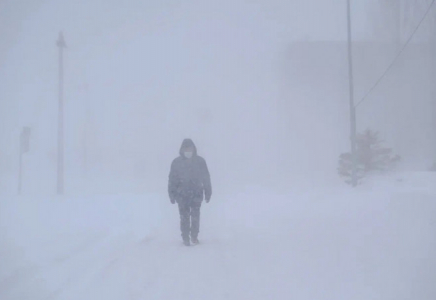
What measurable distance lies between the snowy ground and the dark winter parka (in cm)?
89

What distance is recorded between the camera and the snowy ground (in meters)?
5.23

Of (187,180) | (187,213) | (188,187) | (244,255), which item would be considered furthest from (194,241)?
(244,255)

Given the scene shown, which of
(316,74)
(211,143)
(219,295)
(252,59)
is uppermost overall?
(252,59)

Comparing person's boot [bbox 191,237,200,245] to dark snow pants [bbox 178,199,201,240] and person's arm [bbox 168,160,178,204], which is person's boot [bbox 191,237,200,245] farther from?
person's arm [bbox 168,160,178,204]

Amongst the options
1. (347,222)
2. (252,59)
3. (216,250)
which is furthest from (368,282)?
(252,59)

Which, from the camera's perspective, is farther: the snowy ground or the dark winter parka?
the dark winter parka

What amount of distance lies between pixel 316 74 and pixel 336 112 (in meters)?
4.13

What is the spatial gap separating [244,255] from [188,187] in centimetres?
162

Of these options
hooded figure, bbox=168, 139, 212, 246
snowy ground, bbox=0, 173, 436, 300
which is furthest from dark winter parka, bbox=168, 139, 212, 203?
snowy ground, bbox=0, 173, 436, 300

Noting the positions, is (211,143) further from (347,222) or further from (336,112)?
(347,222)

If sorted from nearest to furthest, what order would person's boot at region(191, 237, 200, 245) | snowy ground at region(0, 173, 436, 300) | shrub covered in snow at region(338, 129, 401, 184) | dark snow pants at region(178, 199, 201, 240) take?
snowy ground at region(0, 173, 436, 300)
dark snow pants at region(178, 199, 201, 240)
person's boot at region(191, 237, 200, 245)
shrub covered in snow at region(338, 129, 401, 184)

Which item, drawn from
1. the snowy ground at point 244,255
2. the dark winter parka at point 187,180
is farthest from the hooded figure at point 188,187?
the snowy ground at point 244,255

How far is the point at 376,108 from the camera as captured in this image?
36.3m

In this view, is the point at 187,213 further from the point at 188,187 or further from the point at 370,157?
the point at 370,157
